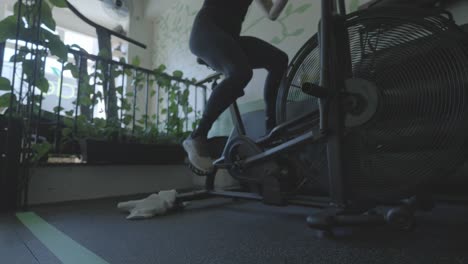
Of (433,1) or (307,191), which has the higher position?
(433,1)

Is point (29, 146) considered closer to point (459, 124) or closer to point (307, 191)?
point (307, 191)

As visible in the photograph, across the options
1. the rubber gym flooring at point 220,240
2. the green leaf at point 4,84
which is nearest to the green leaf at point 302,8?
the rubber gym flooring at point 220,240

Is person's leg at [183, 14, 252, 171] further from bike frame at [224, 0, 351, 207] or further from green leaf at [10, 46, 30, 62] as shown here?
green leaf at [10, 46, 30, 62]

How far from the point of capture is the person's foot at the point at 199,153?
4.27 ft

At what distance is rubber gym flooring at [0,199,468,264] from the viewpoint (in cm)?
69

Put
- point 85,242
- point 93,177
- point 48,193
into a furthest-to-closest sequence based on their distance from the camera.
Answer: point 93,177
point 48,193
point 85,242

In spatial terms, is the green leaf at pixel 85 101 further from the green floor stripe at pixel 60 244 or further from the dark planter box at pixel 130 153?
the green floor stripe at pixel 60 244

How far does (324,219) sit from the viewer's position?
0.80 meters

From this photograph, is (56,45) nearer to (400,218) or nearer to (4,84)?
(4,84)

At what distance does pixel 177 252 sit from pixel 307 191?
94cm

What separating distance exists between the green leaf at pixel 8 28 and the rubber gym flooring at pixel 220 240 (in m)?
1.02

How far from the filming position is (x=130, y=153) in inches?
84.0

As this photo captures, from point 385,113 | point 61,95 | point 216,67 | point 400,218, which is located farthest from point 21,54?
point 400,218

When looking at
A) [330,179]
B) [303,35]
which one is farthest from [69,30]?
[330,179]
